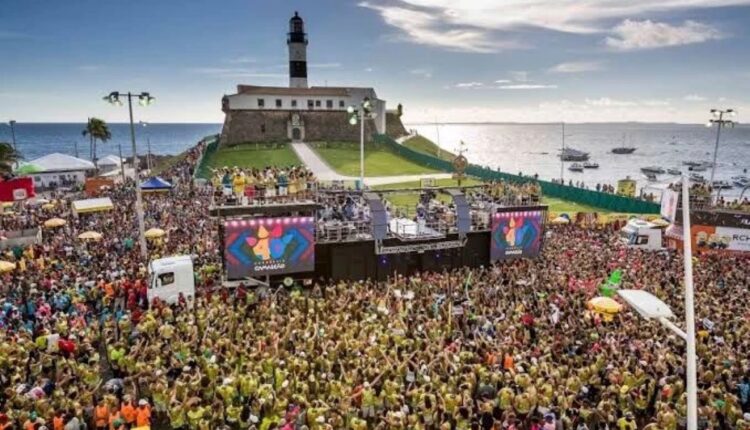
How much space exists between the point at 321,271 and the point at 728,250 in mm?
21817

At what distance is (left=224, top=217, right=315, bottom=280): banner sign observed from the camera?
2156cm

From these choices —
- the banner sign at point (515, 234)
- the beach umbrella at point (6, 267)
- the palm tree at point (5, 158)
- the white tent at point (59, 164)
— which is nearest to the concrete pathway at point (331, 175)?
the banner sign at point (515, 234)

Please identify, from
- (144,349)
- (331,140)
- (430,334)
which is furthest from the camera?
(331,140)

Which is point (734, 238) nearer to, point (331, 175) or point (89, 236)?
point (89, 236)

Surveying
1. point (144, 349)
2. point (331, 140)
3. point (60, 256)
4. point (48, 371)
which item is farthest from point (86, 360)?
point (331, 140)

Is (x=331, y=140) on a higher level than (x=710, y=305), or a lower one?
higher

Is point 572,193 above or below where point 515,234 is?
above

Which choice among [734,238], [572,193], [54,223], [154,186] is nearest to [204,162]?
[154,186]

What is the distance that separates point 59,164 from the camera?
57.2 m

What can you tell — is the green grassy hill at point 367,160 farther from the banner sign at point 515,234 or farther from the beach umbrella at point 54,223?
the banner sign at point 515,234

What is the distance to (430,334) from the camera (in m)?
16.0

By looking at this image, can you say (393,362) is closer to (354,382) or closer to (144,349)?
(354,382)

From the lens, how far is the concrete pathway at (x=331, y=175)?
49.3m

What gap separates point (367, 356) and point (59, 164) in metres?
55.5
